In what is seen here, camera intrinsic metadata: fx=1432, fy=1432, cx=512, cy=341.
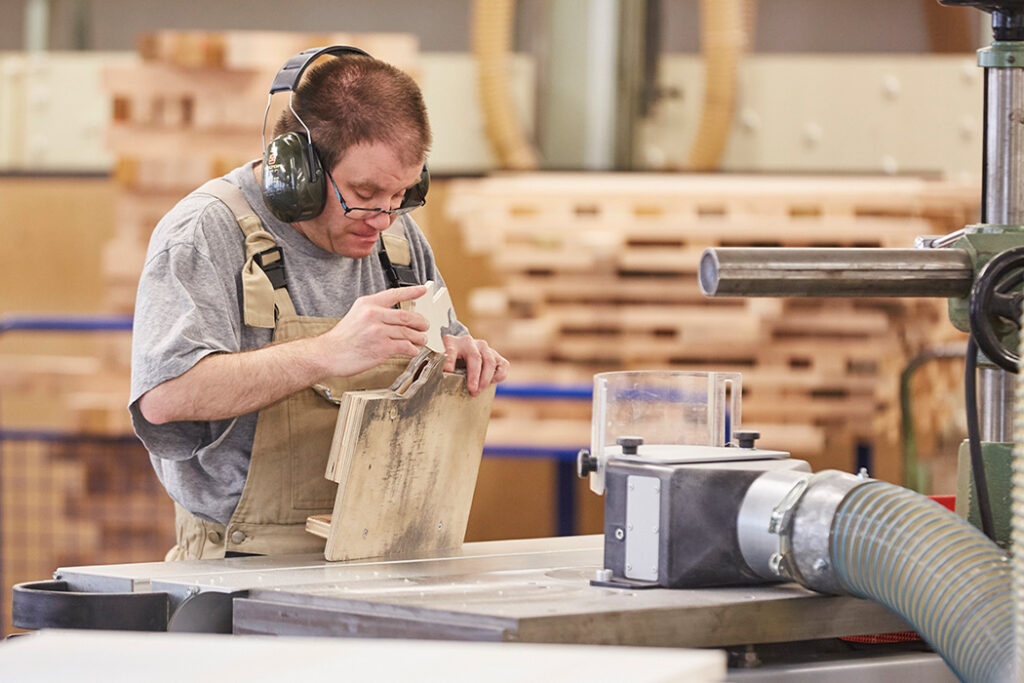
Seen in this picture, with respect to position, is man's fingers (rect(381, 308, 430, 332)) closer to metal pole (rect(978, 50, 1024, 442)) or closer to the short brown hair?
the short brown hair

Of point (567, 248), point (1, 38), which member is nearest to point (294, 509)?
point (567, 248)

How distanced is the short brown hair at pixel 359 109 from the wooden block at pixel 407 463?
45cm

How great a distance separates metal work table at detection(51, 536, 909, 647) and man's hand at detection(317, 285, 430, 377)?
1.17ft

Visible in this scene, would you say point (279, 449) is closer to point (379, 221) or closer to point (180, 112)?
point (379, 221)

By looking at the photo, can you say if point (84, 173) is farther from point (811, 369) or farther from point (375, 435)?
point (375, 435)

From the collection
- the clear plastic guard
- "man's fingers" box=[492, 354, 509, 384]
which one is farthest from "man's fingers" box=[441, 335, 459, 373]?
the clear plastic guard

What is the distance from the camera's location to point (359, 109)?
8.99 feet

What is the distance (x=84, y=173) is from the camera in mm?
8273

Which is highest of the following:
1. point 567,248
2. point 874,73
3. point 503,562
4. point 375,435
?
point 874,73

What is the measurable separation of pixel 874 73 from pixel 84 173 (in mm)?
4468

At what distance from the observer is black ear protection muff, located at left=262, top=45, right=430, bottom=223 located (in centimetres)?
263

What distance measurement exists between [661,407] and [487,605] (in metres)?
0.56

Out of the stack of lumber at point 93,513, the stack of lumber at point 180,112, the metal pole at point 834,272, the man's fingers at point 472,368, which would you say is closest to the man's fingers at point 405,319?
the man's fingers at point 472,368

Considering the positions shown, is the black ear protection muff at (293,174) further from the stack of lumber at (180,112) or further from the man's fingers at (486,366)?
the stack of lumber at (180,112)
